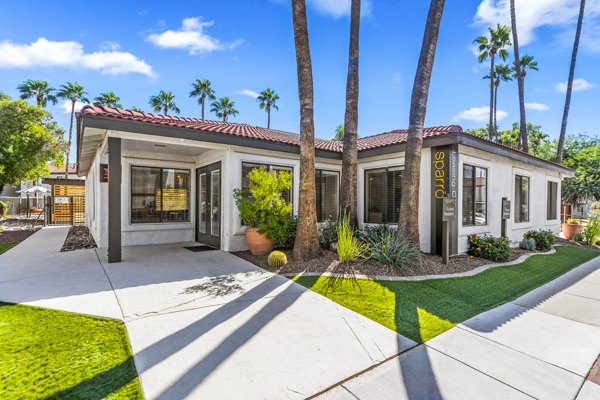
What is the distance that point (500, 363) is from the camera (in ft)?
10.3

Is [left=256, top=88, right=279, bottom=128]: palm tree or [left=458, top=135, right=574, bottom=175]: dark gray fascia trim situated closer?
[left=458, top=135, right=574, bottom=175]: dark gray fascia trim

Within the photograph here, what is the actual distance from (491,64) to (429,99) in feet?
71.1

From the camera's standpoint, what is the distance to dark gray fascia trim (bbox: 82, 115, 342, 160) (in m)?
6.39

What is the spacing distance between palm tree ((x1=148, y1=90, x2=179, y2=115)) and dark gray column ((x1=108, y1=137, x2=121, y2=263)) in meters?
31.0

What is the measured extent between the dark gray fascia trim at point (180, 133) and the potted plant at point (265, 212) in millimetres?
1064

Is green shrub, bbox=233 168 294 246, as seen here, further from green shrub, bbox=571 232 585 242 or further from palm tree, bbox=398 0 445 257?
green shrub, bbox=571 232 585 242

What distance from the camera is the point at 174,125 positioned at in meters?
7.24

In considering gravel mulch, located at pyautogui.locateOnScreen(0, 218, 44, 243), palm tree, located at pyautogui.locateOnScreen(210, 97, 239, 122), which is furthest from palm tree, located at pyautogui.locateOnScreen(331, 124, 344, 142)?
gravel mulch, located at pyautogui.locateOnScreen(0, 218, 44, 243)

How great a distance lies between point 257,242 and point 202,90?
30976 mm

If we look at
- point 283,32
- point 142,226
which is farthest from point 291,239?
point 283,32

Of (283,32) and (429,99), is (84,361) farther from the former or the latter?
(283,32)

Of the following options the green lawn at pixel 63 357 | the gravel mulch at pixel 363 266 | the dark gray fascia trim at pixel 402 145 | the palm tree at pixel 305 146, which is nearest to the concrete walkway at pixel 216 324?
the green lawn at pixel 63 357

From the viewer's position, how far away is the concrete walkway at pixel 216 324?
2738 mm

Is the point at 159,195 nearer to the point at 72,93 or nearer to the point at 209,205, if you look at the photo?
the point at 209,205
